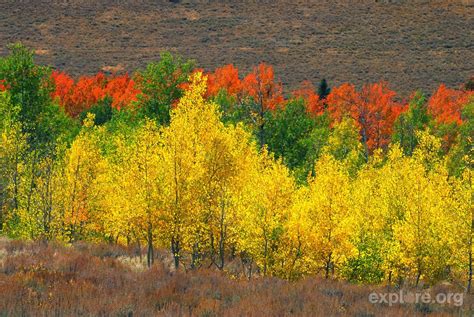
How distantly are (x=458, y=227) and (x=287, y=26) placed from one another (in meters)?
106

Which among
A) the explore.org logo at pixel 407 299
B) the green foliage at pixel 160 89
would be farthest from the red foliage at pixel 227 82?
the explore.org logo at pixel 407 299

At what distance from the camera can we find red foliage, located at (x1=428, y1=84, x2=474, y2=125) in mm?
66356

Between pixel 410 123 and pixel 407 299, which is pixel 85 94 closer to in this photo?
pixel 410 123

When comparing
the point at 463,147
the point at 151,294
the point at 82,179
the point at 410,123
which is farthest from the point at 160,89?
the point at 151,294

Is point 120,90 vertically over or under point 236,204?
under

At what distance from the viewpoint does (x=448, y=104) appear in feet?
245

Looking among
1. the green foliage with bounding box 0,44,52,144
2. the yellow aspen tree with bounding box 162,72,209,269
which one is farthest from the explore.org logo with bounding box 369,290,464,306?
the green foliage with bounding box 0,44,52,144

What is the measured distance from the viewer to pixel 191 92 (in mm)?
18688

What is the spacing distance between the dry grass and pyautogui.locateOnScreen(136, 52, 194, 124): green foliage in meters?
27.6

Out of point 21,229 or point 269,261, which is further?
point 21,229

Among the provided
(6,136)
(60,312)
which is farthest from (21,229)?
(60,312)

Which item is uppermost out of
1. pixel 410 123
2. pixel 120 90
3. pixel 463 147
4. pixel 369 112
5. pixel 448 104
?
pixel 463 147

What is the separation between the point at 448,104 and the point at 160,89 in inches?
1985

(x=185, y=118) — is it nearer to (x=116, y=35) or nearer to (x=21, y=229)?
(x=21, y=229)
